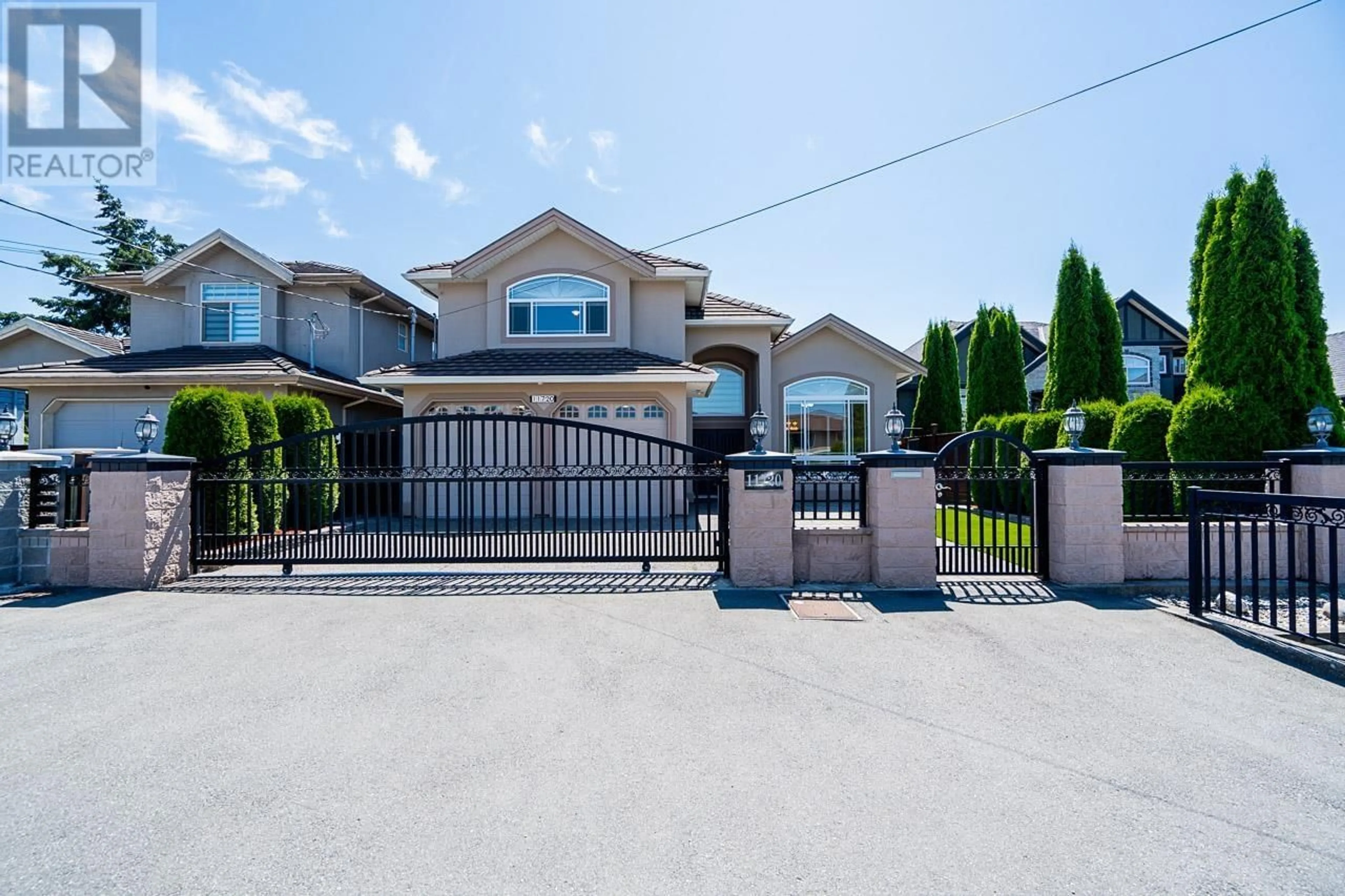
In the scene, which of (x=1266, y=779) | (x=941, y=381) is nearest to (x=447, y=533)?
(x=1266, y=779)

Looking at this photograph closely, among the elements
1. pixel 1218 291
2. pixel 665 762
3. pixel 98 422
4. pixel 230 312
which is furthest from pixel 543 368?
pixel 1218 291

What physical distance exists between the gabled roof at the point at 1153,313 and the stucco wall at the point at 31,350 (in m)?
39.8

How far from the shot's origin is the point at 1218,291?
969 cm

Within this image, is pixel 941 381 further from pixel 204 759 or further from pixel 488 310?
pixel 204 759

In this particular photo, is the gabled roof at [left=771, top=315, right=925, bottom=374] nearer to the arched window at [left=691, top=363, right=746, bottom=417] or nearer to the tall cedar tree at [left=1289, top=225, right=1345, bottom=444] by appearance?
the arched window at [left=691, top=363, right=746, bottom=417]

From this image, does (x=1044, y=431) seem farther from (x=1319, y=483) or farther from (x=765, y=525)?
(x=765, y=525)

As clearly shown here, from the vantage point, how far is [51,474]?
7816 mm

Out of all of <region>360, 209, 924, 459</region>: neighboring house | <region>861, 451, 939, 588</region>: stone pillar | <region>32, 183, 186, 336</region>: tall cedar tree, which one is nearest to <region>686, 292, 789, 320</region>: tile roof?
<region>360, 209, 924, 459</region>: neighboring house

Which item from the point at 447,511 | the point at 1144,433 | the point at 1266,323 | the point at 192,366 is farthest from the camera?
the point at 192,366

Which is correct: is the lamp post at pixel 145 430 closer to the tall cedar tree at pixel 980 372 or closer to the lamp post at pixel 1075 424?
the lamp post at pixel 1075 424

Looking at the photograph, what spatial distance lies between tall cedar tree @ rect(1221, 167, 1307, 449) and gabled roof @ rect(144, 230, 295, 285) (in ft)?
64.1

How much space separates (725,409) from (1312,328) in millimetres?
13049

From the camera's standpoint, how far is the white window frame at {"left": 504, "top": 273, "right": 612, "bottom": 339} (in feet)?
50.1

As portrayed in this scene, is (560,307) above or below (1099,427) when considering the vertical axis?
above
